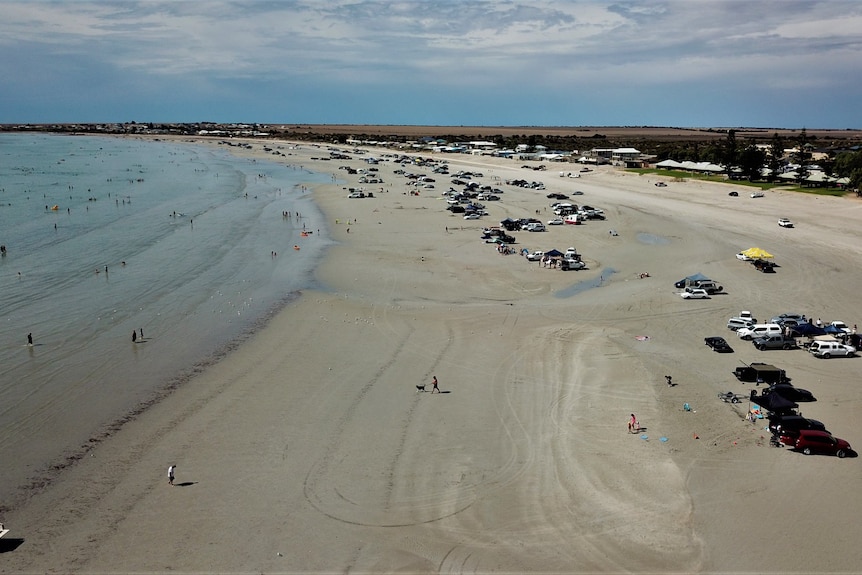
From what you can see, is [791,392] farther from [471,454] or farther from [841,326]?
[471,454]

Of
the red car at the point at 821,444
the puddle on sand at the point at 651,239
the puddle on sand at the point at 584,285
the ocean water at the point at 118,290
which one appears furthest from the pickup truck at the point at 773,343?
the puddle on sand at the point at 651,239

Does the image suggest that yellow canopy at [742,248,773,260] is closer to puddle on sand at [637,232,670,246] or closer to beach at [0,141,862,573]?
beach at [0,141,862,573]

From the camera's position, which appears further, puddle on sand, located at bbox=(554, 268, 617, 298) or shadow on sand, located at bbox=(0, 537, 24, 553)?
puddle on sand, located at bbox=(554, 268, 617, 298)

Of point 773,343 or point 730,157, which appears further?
point 730,157

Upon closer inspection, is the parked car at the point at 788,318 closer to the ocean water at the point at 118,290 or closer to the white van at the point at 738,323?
the white van at the point at 738,323

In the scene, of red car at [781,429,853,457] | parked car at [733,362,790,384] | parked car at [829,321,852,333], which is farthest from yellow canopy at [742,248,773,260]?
red car at [781,429,853,457]

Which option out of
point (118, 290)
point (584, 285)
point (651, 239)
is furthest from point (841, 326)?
point (118, 290)

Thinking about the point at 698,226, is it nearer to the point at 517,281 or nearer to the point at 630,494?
the point at 517,281
